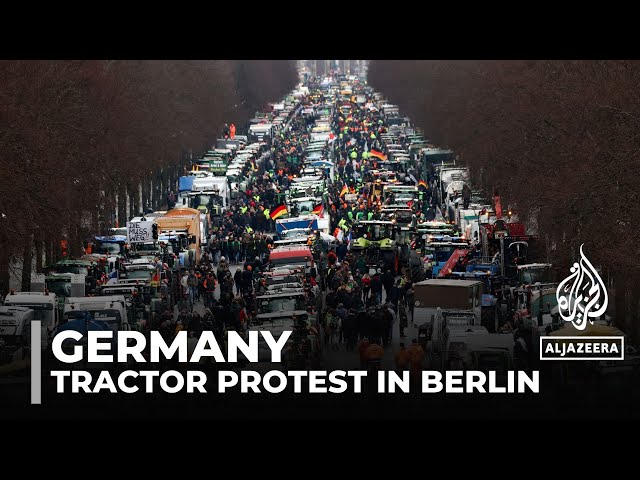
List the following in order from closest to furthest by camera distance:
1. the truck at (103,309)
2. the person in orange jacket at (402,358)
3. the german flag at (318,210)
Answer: the person in orange jacket at (402,358), the truck at (103,309), the german flag at (318,210)

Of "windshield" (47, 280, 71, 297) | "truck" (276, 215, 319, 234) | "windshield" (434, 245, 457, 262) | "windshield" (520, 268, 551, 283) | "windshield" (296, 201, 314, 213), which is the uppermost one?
"windshield" (296, 201, 314, 213)

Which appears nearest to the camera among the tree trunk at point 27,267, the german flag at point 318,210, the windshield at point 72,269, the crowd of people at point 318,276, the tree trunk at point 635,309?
the tree trunk at point 635,309

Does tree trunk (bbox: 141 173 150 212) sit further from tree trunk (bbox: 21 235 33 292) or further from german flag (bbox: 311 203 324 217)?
tree trunk (bbox: 21 235 33 292)

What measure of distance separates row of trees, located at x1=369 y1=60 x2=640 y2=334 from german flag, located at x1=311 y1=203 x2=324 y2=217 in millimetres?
5441

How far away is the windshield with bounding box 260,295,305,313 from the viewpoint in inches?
1556

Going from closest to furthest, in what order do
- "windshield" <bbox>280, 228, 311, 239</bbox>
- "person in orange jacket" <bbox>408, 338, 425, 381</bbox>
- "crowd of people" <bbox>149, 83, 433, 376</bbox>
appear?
"person in orange jacket" <bbox>408, 338, 425, 381</bbox>, "crowd of people" <bbox>149, 83, 433, 376</bbox>, "windshield" <bbox>280, 228, 311, 239</bbox>

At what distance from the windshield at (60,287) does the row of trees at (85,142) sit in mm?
1105

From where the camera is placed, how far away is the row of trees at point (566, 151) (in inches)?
1592

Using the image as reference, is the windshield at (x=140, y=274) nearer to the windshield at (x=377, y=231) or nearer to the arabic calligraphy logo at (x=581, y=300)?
the windshield at (x=377, y=231)

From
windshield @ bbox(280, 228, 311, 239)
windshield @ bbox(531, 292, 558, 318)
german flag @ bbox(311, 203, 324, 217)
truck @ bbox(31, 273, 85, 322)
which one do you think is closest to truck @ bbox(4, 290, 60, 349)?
truck @ bbox(31, 273, 85, 322)

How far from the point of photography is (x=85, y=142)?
62.3 m

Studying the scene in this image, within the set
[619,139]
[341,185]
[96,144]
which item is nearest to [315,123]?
[341,185]

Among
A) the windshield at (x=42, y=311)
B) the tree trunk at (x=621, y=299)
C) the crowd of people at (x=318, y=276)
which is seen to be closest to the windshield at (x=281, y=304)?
the crowd of people at (x=318, y=276)

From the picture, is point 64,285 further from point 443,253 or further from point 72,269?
point 443,253
